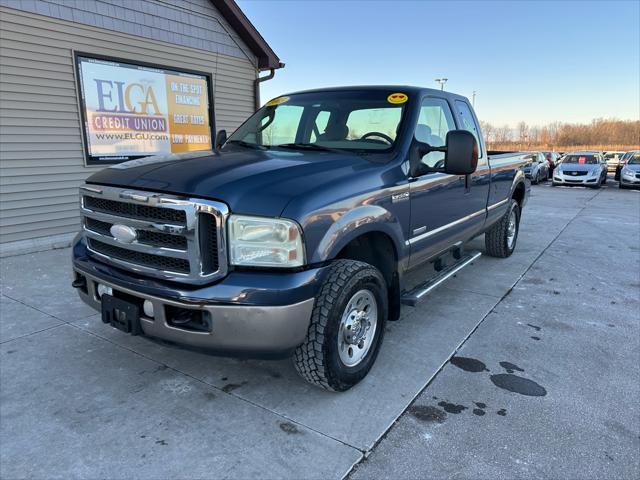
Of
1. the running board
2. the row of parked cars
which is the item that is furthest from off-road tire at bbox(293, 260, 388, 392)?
the row of parked cars

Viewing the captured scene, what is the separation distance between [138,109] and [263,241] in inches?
255

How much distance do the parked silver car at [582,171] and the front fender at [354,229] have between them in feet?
58.6

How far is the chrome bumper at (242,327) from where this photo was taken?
224 centimetres

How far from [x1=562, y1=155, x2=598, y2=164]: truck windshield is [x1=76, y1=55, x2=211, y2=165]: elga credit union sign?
1658 cm

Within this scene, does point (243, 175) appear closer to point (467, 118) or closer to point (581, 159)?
point (467, 118)

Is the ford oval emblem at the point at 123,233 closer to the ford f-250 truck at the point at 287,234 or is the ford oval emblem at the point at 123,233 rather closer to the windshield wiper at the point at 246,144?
the ford f-250 truck at the point at 287,234

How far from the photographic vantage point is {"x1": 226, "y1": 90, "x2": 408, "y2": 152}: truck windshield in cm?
340

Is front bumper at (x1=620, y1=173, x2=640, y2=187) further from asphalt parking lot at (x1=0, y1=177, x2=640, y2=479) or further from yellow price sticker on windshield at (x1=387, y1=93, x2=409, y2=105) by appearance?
yellow price sticker on windshield at (x1=387, y1=93, x2=409, y2=105)

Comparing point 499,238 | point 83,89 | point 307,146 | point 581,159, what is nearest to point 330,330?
point 307,146

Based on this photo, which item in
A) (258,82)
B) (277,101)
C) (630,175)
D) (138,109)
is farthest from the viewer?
(630,175)

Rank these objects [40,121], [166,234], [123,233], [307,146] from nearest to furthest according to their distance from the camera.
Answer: [166,234], [123,233], [307,146], [40,121]

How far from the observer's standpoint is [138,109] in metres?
7.66

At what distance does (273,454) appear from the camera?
2.24 m

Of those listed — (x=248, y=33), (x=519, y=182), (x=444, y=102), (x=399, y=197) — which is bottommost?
(x=519, y=182)
